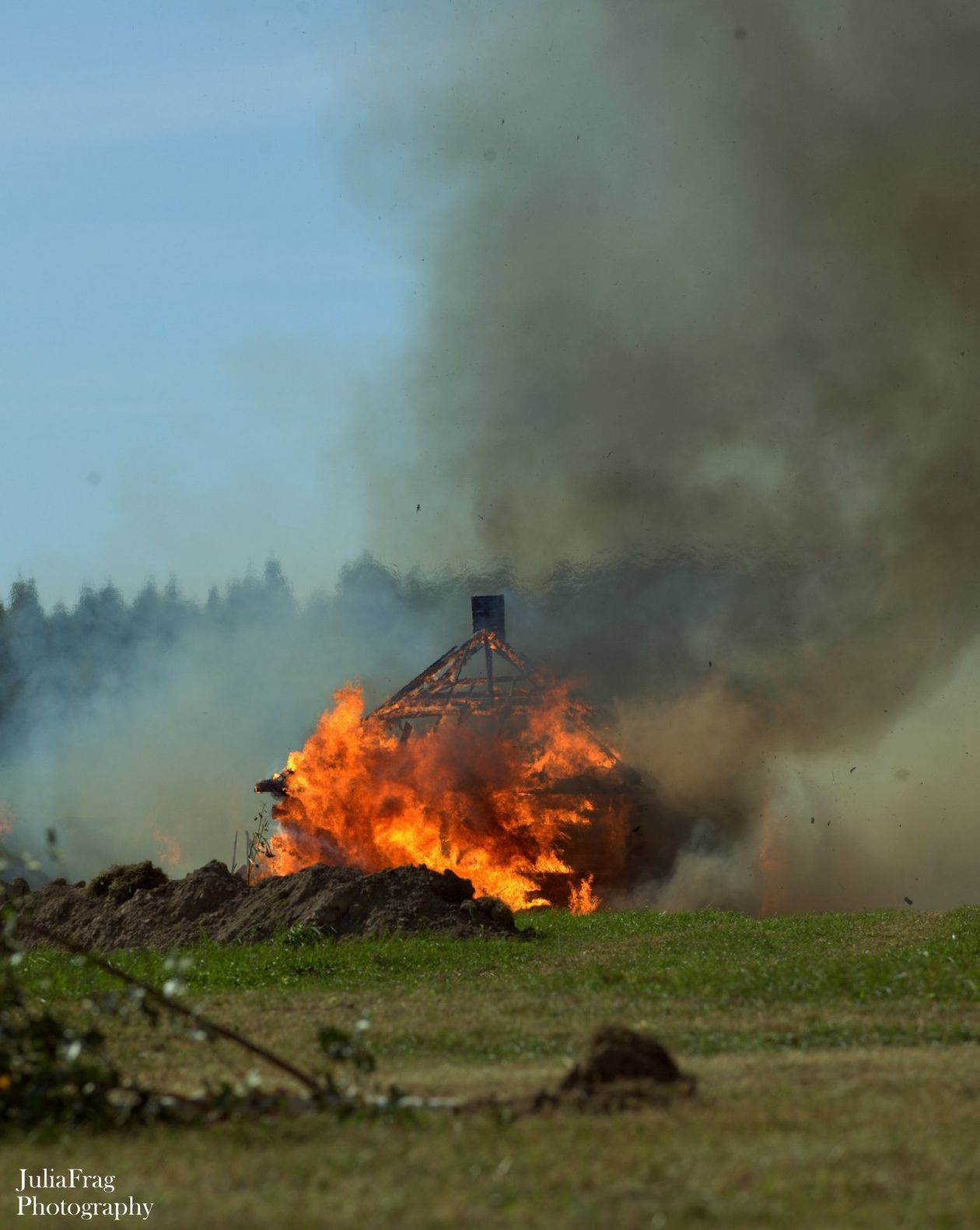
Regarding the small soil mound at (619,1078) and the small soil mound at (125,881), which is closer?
the small soil mound at (619,1078)

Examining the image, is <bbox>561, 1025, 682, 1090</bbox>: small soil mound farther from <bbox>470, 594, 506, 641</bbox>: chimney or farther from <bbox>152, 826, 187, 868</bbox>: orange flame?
<bbox>152, 826, 187, 868</bbox>: orange flame

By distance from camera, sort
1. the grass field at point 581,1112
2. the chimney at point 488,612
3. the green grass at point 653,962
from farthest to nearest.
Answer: the chimney at point 488,612, the green grass at point 653,962, the grass field at point 581,1112

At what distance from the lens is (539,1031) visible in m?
13.8

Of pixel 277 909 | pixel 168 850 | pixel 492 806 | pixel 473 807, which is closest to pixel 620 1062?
pixel 277 909

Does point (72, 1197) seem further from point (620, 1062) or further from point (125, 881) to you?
point (125, 881)

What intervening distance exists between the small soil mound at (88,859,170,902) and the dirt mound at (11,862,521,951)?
107mm

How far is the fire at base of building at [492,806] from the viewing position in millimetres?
33125

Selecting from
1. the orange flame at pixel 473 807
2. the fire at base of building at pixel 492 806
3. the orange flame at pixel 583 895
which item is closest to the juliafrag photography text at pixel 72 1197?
the fire at base of building at pixel 492 806

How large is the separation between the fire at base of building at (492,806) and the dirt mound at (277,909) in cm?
612

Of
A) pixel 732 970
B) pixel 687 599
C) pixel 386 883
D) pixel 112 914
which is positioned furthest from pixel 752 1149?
pixel 687 599

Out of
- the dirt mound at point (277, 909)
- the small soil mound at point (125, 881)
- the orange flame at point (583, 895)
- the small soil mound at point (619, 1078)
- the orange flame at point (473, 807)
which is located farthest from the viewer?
the orange flame at point (473, 807)

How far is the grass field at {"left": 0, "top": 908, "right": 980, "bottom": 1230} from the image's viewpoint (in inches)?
305

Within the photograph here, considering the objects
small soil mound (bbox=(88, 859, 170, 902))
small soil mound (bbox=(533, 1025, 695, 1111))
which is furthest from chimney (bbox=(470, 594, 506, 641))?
small soil mound (bbox=(533, 1025, 695, 1111))

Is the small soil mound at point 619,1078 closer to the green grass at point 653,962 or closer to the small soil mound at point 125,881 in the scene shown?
the green grass at point 653,962
